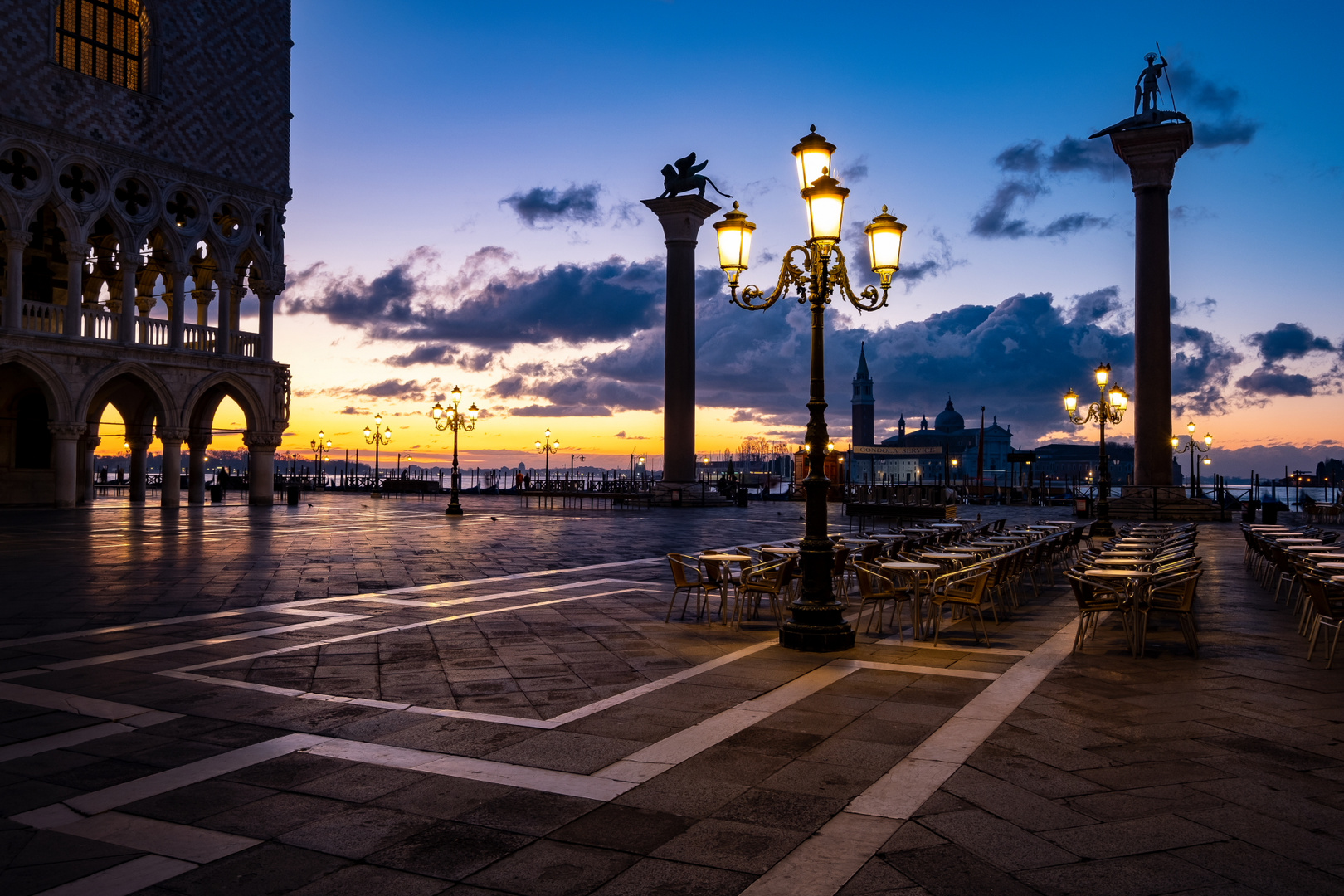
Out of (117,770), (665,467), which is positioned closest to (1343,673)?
(117,770)

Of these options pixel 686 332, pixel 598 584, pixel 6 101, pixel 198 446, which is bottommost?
pixel 598 584

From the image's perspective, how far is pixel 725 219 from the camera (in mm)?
8641

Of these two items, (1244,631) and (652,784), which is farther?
(1244,631)

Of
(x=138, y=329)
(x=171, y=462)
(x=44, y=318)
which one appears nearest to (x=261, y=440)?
(x=171, y=462)

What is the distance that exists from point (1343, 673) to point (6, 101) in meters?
32.8

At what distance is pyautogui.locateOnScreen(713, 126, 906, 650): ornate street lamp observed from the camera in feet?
25.6

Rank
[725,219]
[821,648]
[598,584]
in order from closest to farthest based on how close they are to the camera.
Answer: [821,648], [725,219], [598,584]

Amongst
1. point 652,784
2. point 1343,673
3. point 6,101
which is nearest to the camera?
point 652,784

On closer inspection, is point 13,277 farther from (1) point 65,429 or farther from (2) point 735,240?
(2) point 735,240

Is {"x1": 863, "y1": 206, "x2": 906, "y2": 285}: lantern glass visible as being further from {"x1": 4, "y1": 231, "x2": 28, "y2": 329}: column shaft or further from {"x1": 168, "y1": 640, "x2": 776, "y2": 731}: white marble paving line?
{"x1": 4, "y1": 231, "x2": 28, "y2": 329}: column shaft

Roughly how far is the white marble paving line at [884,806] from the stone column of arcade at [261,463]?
3201cm

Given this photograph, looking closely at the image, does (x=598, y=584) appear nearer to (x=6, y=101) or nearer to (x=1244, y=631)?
(x=1244, y=631)

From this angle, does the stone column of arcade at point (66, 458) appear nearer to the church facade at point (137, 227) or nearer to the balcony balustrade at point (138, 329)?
the church facade at point (137, 227)

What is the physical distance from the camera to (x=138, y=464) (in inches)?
1405
